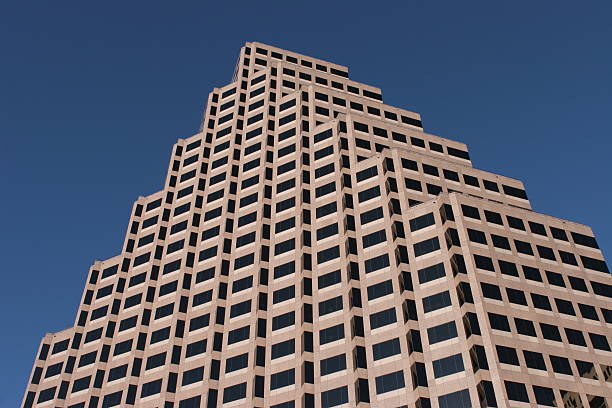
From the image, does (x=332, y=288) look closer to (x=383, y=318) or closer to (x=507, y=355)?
(x=383, y=318)

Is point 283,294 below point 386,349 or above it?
above

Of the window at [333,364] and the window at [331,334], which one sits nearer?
the window at [333,364]

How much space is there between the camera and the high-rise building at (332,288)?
7169cm

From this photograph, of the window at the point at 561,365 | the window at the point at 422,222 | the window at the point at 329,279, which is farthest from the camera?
the window at the point at 329,279

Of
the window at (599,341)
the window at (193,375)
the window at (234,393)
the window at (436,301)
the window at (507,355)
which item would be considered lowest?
the window at (507,355)

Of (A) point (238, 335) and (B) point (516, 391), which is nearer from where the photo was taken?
(B) point (516, 391)

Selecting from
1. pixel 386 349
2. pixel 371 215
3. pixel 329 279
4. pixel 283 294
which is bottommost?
pixel 386 349

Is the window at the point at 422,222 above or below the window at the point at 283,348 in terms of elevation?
above

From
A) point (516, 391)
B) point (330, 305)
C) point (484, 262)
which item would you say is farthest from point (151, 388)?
point (516, 391)

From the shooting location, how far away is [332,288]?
83.6m

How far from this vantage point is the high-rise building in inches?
2822

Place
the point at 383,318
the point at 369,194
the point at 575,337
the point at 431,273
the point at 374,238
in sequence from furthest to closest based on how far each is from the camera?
the point at 369,194, the point at 374,238, the point at 431,273, the point at 383,318, the point at 575,337

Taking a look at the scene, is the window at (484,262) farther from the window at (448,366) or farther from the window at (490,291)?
the window at (448,366)

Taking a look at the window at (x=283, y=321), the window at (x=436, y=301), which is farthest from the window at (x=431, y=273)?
the window at (x=283, y=321)
